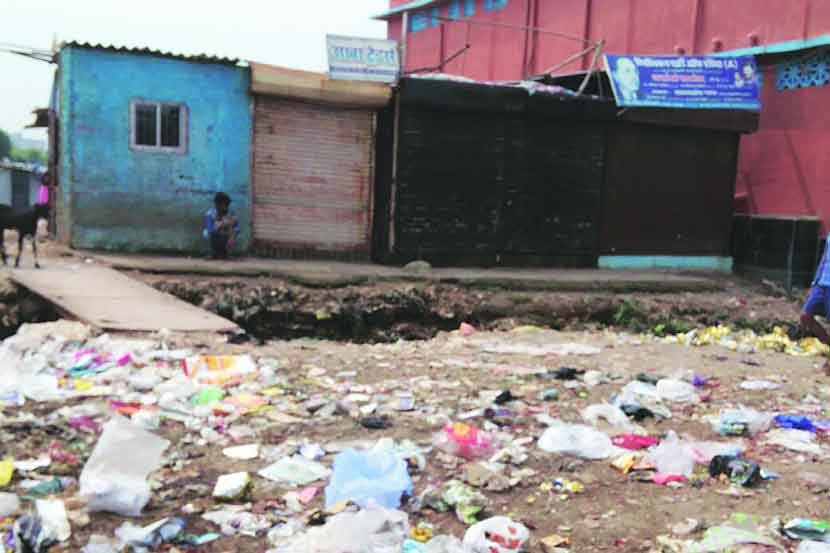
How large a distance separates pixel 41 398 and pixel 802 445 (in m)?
4.16

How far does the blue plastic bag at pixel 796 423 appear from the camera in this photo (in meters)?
4.55

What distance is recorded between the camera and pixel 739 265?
13508 mm

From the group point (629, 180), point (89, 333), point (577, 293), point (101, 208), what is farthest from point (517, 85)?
point (89, 333)

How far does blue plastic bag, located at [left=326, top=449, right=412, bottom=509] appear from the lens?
3.23 metres

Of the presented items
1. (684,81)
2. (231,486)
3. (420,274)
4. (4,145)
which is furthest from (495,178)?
(4,145)

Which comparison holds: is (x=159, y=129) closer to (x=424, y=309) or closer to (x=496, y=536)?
(x=424, y=309)

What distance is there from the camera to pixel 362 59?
10.7m

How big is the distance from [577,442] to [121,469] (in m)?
2.20

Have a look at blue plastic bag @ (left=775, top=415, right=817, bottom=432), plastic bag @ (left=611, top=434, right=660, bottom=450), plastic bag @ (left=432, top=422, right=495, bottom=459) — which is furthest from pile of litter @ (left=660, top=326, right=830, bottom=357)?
plastic bag @ (left=432, top=422, right=495, bottom=459)

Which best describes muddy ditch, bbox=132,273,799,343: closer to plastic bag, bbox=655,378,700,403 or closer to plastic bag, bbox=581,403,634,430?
plastic bag, bbox=655,378,700,403

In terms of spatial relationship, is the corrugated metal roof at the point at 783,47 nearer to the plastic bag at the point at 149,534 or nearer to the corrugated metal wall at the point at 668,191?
the corrugated metal wall at the point at 668,191

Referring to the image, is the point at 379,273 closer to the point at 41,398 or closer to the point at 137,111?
the point at 137,111

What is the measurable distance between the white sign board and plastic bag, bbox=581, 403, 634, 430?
7137mm

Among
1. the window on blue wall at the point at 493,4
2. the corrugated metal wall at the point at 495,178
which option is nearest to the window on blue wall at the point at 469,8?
the window on blue wall at the point at 493,4
